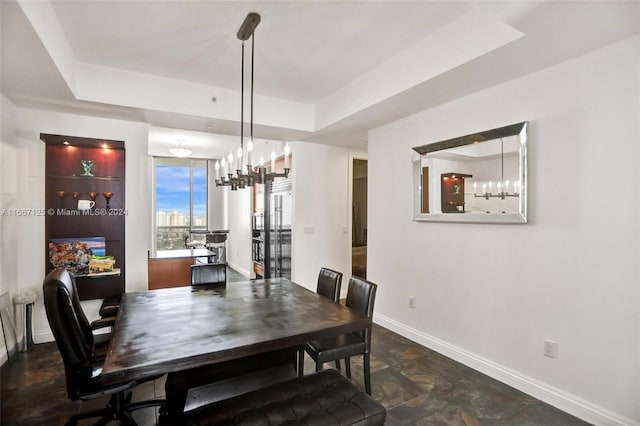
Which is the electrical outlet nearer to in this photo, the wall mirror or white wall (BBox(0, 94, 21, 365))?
the wall mirror

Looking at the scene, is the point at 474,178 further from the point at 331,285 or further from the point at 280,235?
the point at 280,235

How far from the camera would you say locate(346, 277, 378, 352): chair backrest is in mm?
2420

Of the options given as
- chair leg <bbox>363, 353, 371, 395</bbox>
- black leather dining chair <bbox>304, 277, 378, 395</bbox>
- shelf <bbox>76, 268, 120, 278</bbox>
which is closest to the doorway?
black leather dining chair <bbox>304, 277, 378, 395</bbox>

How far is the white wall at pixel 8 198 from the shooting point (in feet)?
9.55

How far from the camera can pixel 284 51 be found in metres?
2.83

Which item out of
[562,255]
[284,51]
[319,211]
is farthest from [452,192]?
[319,211]

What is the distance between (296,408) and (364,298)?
1.05m

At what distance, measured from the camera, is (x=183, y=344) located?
5.41 feet

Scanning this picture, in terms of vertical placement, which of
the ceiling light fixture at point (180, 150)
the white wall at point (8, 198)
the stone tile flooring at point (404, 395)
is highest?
the ceiling light fixture at point (180, 150)

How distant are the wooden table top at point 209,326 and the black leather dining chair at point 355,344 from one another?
27 centimetres

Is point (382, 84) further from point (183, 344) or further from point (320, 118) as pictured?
point (183, 344)

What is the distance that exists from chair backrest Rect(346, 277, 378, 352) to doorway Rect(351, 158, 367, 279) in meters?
3.18

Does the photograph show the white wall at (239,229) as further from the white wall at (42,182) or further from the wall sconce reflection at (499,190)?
the wall sconce reflection at (499,190)

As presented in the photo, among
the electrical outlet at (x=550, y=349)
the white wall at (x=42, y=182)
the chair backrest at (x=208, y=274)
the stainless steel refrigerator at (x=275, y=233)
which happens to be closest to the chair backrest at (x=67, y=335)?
the chair backrest at (x=208, y=274)
